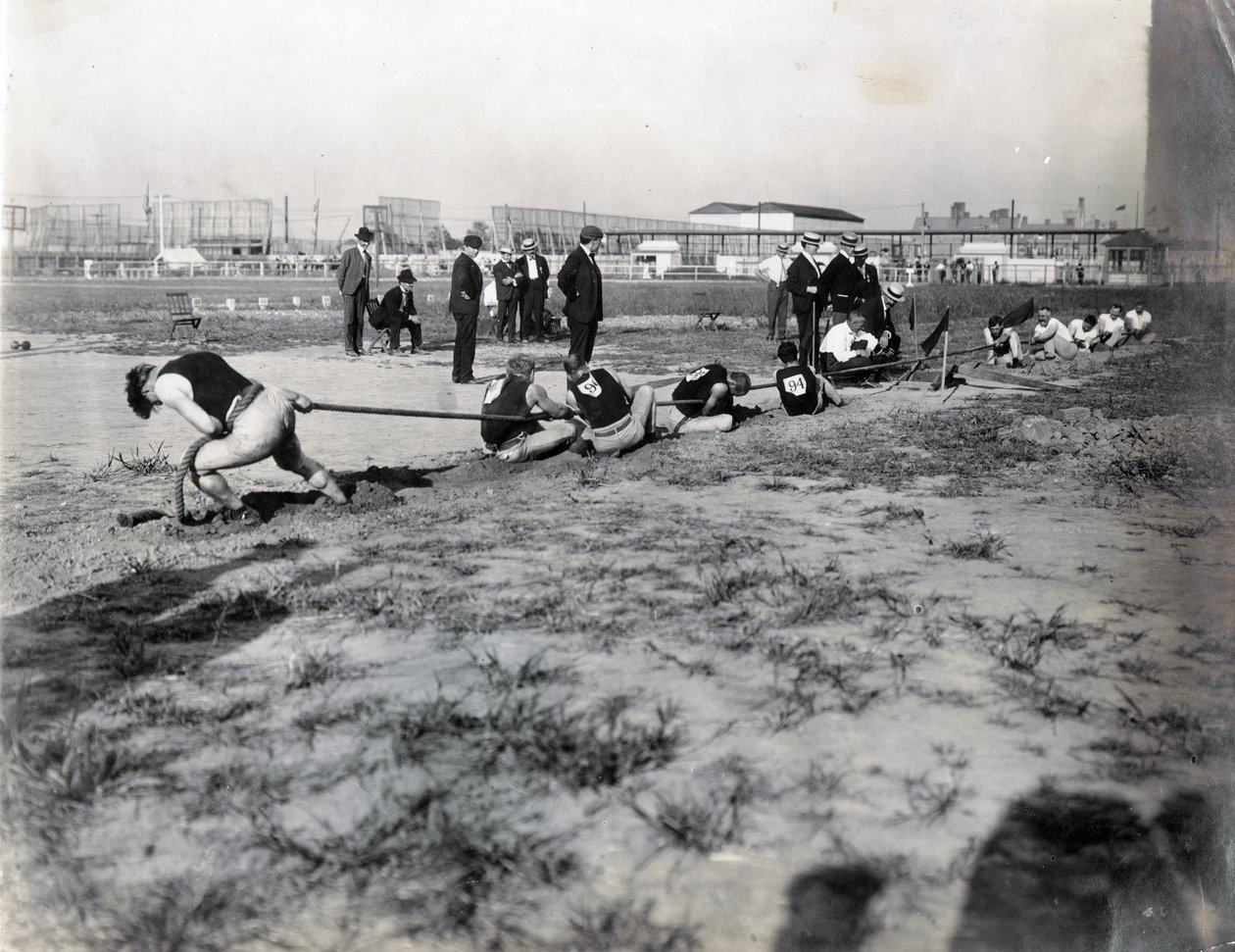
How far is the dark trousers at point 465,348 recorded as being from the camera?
12492 millimetres

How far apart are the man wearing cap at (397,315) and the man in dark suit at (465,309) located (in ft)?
10.8

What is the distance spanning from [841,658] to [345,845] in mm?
1949

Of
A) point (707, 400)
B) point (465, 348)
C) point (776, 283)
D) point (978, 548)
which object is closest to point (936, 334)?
point (707, 400)

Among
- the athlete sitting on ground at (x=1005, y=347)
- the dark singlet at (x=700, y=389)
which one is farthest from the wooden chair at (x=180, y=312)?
the athlete sitting on ground at (x=1005, y=347)

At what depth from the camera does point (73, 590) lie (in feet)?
16.0

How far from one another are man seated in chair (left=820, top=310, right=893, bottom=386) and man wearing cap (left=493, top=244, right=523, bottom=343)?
6.89 m

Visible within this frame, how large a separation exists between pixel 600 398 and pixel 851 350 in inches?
193

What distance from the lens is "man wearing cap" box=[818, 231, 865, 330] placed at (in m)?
12.3

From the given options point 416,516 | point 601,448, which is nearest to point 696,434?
point 601,448

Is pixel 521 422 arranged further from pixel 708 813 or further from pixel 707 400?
pixel 708 813

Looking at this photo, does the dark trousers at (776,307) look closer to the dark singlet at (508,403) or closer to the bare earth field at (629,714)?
the dark singlet at (508,403)

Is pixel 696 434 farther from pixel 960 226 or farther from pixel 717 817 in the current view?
pixel 960 226

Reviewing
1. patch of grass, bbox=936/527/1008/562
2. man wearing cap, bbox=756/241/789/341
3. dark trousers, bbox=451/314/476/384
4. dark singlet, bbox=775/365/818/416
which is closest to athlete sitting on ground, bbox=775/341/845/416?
dark singlet, bbox=775/365/818/416

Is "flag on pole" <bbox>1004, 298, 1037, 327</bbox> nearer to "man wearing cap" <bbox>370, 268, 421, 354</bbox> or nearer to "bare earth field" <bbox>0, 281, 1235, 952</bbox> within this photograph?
"bare earth field" <bbox>0, 281, 1235, 952</bbox>
